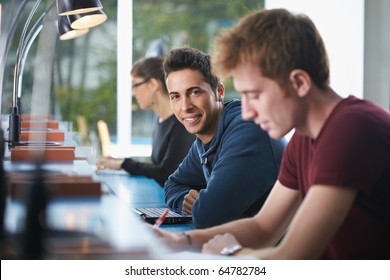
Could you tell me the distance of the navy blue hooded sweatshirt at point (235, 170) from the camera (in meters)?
2.13

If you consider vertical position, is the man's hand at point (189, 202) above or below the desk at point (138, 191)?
above

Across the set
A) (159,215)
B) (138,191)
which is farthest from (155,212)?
(138,191)

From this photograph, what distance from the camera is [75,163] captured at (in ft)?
7.84

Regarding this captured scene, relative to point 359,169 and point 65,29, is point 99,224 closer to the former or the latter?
point 359,169

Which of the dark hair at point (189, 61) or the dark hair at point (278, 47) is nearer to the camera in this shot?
the dark hair at point (278, 47)

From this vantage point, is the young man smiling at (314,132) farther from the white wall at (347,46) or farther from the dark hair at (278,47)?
the white wall at (347,46)

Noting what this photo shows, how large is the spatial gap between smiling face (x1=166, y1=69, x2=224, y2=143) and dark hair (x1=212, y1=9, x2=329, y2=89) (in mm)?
885

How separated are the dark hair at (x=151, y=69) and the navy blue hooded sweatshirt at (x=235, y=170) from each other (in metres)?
1.71

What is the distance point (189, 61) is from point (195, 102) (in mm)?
135

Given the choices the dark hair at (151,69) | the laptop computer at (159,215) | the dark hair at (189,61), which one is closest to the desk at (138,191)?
the laptop computer at (159,215)

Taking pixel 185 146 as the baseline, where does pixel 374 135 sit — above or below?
above

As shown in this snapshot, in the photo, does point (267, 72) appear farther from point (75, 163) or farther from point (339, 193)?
point (75, 163)
